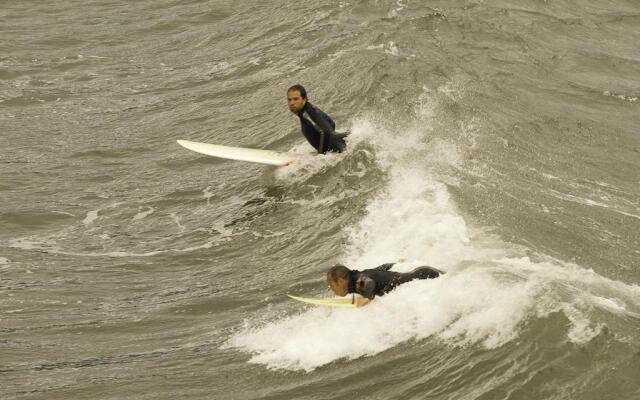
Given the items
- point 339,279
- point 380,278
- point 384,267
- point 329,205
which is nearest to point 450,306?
point 380,278

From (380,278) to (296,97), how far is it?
4.07 metres

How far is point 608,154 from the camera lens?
1329 cm

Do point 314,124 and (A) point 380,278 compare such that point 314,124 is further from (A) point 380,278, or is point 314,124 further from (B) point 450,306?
(B) point 450,306

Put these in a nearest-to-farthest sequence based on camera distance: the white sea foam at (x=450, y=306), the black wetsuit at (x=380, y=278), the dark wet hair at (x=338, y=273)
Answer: the white sea foam at (x=450, y=306) < the dark wet hair at (x=338, y=273) < the black wetsuit at (x=380, y=278)

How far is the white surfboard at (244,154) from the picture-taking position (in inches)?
527

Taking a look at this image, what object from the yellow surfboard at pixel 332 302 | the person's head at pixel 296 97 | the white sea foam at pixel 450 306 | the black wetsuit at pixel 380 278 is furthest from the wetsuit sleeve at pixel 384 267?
the person's head at pixel 296 97

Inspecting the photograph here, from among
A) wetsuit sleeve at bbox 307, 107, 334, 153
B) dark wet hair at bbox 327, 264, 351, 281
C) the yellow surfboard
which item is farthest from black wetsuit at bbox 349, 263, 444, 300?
wetsuit sleeve at bbox 307, 107, 334, 153

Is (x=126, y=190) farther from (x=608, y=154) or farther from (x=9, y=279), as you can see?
(x=608, y=154)

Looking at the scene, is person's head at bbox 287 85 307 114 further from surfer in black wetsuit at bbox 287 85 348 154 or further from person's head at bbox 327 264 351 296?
person's head at bbox 327 264 351 296

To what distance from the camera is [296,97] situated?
40.0 feet

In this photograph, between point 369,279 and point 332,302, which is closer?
point 369,279

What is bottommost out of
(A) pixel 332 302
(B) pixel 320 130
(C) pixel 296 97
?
(A) pixel 332 302

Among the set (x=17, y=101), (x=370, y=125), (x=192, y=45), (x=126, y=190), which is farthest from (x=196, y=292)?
(x=192, y=45)

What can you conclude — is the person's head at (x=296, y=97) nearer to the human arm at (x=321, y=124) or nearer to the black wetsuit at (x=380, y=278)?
the human arm at (x=321, y=124)
